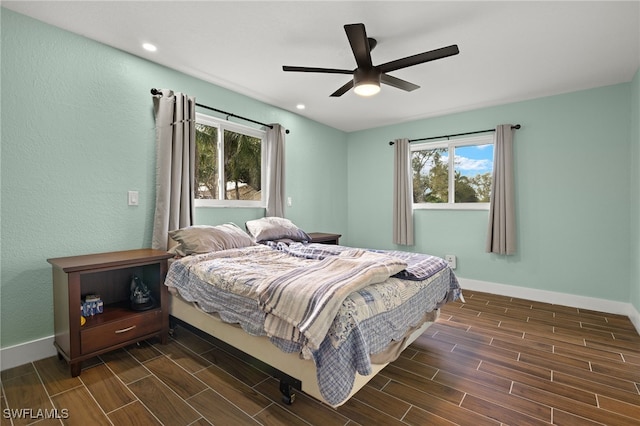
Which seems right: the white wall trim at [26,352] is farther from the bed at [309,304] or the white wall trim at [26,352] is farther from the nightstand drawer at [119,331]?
the bed at [309,304]

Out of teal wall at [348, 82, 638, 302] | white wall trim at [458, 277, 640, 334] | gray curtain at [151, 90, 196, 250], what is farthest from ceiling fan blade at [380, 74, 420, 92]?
white wall trim at [458, 277, 640, 334]

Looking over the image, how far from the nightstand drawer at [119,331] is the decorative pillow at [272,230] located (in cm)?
123

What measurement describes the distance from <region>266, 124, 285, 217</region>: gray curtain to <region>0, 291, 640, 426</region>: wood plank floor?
1798mm

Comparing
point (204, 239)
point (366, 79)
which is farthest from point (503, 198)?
point (204, 239)

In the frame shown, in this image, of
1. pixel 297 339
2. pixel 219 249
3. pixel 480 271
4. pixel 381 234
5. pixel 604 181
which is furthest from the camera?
pixel 381 234

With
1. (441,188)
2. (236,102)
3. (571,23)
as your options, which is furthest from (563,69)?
(236,102)

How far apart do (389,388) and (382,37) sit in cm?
256

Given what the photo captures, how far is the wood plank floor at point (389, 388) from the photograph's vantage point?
1.61 m

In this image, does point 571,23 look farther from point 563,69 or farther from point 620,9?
point 563,69

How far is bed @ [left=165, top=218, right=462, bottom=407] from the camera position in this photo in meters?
1.43

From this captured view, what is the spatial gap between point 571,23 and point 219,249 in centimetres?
325

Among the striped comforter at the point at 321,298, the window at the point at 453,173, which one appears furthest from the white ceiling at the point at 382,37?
the striped comforter at the point at 321,298

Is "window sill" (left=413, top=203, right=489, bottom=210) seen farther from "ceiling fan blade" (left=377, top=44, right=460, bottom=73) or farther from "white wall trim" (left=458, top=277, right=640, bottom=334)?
"ceiling fan blade" (left=377, top=44, right=460, bottom=73)

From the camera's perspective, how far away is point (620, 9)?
2.05m
